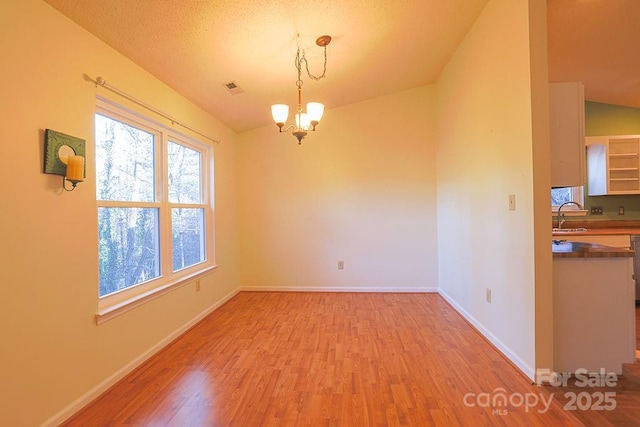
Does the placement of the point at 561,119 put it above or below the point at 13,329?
above

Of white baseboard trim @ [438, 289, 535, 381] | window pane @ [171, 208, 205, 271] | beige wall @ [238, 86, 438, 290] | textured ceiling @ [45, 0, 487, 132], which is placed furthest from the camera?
beige wall @ [238, 86, 438, 290]

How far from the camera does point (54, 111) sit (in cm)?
170

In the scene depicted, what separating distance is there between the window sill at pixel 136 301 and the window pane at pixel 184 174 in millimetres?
837

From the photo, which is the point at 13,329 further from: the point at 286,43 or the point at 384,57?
the point at 384,57

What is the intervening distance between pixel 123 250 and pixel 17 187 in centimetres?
95

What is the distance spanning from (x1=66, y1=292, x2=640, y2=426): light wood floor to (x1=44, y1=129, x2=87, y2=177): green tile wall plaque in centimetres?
147

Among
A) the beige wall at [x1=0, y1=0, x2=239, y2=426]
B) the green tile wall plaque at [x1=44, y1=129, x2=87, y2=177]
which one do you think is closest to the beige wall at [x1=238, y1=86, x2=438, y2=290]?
the beige wall at [x1=0, y1=0, x2=239, y2=426]

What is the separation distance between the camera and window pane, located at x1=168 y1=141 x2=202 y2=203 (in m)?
3.05

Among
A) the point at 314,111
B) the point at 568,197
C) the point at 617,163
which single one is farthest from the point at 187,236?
the point at 617,163

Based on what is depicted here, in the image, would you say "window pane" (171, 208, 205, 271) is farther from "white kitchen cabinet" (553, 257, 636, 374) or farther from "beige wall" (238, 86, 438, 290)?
"white kitchen cabinet" (553, 257, 636, 374)

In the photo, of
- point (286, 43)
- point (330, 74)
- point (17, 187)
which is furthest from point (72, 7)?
point (330, 74)

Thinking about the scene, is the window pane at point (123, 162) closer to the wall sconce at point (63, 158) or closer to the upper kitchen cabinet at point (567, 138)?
the wall sconce at point (63, 158)

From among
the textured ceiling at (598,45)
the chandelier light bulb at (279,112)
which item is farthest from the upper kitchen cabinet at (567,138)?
the chandelier light bulb at (279,112)

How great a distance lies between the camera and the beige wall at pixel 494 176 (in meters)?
2.06
